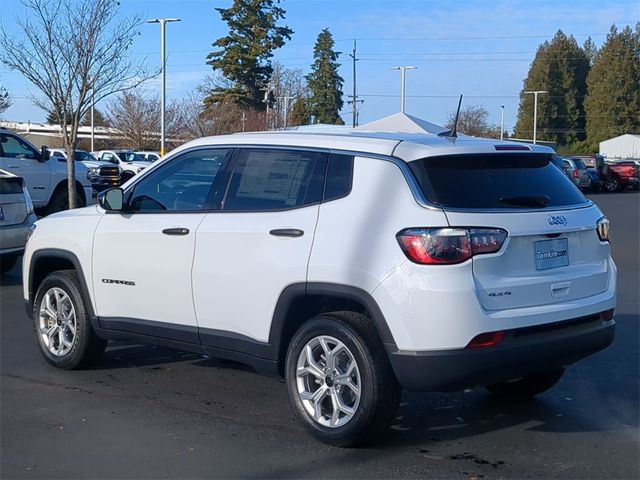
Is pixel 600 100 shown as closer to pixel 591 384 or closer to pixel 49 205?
pixel 49 205

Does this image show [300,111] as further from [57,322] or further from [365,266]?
[365,266]

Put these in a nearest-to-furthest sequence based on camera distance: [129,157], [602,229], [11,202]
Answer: [602,229] < [11,202] < [129,157]

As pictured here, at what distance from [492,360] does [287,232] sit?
145 cm

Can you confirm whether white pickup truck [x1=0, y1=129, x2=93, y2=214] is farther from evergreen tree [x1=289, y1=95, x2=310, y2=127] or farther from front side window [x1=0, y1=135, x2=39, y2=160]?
evergreen tree [x1=289, y1=95, x2=310, y2=127]

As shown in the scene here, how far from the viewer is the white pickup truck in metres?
16.4

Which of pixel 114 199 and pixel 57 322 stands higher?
pixel 114 199

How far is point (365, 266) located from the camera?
16.2 ft

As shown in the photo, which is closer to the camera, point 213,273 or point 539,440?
point 539,440

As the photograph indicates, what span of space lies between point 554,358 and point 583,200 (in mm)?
1110

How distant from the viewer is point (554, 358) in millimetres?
5113

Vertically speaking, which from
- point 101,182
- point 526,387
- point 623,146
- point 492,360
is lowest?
point 526,387

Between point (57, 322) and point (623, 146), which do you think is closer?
point (57, 322)

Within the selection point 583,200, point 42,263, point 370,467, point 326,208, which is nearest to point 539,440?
point 370,467

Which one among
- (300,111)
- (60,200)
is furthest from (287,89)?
(60,200)
